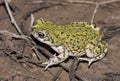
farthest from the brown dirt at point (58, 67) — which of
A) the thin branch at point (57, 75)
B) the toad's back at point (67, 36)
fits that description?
the toad's back at point (67, 36)

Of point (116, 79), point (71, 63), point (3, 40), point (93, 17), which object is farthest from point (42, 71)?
point (93, 17)

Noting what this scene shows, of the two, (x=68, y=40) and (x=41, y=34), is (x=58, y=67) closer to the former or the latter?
(x=68, y=40)

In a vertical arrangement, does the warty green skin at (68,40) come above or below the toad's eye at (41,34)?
below

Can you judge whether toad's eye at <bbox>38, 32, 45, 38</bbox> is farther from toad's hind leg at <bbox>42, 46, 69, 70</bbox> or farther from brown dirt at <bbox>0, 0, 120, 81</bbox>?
brown dirt at <bbox>0, 0, 120, 81</bbox>

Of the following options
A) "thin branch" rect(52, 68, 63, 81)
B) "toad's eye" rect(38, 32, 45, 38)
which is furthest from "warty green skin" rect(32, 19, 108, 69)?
"thin branch" rect(52, 68, 63, 81)

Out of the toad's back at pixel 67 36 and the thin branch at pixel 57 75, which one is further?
the toad's back at pixel 67 36

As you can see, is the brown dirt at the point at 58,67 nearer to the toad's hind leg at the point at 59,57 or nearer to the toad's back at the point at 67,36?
the toad's hind leg at the point at 59,57
